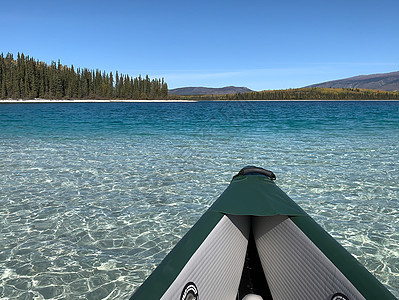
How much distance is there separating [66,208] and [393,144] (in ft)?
65.9

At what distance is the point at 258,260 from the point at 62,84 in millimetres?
148350

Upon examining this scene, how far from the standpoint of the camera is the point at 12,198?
8.98m

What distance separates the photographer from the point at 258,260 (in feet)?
14.7

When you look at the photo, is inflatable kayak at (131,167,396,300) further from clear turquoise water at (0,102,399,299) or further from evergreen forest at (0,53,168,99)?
evergreen forest at (0,53,168,99)

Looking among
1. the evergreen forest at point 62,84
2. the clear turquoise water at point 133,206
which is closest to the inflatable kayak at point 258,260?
the clear turquoise water at point 133,206

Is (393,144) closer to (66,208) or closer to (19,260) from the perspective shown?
(66,208)

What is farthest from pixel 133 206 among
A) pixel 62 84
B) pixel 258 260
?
pixel 62 84

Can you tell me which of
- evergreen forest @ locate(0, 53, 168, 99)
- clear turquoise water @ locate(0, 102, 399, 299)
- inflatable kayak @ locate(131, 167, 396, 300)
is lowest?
clear turquoise water @ locate(0, 102, 399, 299)

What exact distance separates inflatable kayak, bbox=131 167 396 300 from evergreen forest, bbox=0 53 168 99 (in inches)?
5275

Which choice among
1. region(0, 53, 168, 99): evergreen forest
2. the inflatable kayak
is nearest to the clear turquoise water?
the inflatable kayak

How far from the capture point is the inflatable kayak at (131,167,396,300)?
269cm

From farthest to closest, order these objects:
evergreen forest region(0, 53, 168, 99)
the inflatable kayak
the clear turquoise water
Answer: evergreen forest region(0, 53, 168, 99) → the clear turquoise water → the inflatable kayak

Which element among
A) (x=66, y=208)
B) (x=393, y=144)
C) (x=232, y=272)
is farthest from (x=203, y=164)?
(x=393, y=144)

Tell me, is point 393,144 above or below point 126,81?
below
